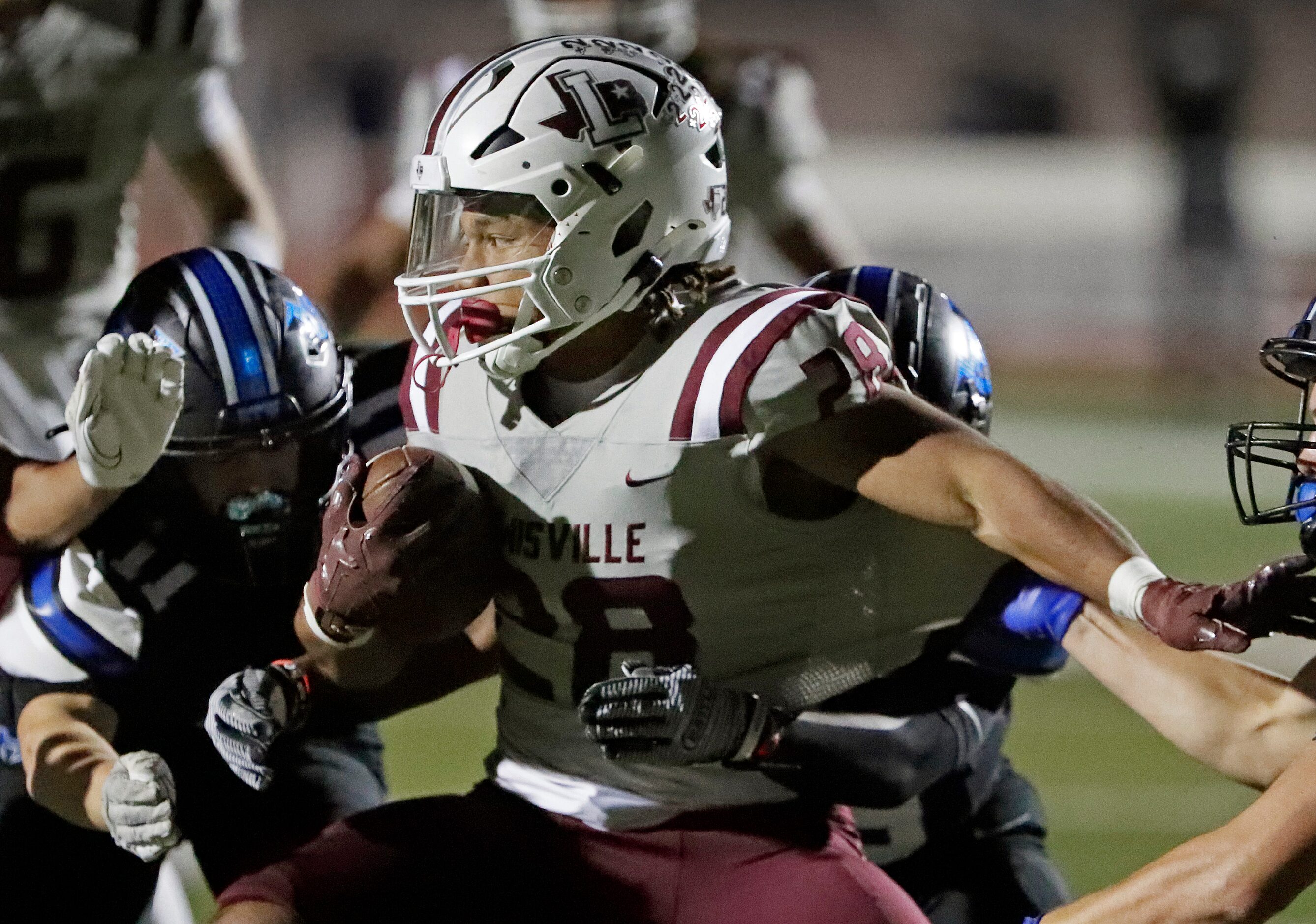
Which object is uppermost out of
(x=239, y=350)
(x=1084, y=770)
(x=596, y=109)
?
(x=596, y=109)

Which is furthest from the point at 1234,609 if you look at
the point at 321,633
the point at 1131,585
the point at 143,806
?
the point at 143,806

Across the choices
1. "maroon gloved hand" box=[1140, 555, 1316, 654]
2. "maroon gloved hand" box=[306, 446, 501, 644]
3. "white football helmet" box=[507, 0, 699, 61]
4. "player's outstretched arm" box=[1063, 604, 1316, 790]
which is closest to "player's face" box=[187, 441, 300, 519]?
"maroon gloved hand" box=[306, 446, 501, 644]

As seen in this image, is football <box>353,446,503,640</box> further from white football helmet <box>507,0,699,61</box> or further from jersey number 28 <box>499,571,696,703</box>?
white football helmet <box>507,0,699,61</box>

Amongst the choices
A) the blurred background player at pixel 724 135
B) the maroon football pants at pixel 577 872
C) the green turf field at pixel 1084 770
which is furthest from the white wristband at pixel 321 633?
the blurred background player at pixel 724 135

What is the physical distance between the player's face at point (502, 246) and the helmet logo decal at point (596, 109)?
12cm

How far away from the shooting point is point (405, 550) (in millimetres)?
2256

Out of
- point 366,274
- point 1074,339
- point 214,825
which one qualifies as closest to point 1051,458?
point 1074,339

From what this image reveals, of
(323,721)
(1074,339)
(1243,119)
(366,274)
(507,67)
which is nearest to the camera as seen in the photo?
(507,67)

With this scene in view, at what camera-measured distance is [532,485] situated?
234cm

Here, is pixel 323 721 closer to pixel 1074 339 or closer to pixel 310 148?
pixel 1074 339

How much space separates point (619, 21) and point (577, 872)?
2775 mm

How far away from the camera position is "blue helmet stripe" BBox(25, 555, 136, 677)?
2.72 m

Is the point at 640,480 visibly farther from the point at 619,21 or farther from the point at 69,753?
the point at 619,21

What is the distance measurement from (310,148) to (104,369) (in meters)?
12.3
